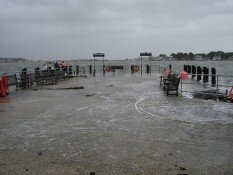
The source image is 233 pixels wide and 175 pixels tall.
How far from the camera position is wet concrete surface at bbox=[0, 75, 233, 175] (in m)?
6.14

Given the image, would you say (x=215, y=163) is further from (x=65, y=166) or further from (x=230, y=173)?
(x=65, y=166)

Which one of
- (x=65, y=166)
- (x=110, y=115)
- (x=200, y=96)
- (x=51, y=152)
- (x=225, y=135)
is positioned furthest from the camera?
(x=200, y=96)

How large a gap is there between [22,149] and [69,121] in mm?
2973

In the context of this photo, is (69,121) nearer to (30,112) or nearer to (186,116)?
(30,112)

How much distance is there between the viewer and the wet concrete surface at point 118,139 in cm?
614

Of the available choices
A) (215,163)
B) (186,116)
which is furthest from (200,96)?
(215,163)

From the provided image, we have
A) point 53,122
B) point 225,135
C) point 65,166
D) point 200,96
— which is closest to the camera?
point 65,166

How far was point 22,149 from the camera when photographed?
7.37m

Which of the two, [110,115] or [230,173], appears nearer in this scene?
[230,173]

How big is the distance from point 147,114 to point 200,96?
21.5 ft

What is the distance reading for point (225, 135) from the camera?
822 centimetres

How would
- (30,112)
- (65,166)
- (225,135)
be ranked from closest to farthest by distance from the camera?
(65,166) → (225,135) → (30,112)

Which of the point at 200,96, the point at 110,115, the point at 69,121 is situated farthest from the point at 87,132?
the point at 200,96

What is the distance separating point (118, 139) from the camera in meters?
7.98
